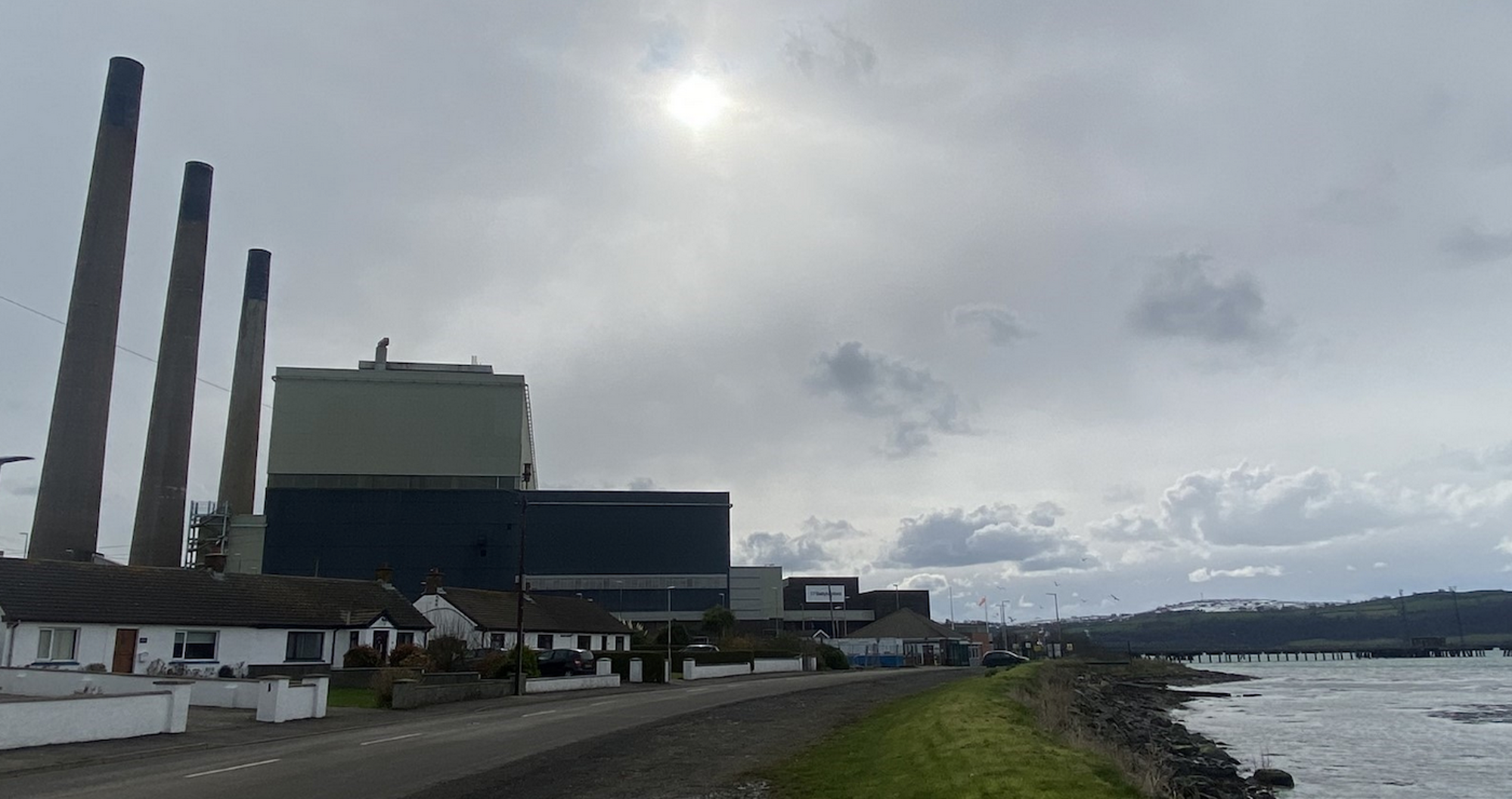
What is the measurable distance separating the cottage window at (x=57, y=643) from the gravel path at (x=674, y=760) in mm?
26437

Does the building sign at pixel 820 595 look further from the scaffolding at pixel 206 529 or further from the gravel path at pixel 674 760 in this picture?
the gravel path at pixel 674 760

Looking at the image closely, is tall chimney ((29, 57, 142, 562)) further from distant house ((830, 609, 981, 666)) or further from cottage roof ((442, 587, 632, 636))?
distant house ((830, 609, 981, 666))

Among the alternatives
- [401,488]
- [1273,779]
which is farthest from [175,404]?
[1273,779]

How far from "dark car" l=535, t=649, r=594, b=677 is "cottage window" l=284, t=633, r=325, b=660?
34.1 feet

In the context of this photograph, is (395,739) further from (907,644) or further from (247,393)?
(907,644)

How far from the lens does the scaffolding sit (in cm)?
8794

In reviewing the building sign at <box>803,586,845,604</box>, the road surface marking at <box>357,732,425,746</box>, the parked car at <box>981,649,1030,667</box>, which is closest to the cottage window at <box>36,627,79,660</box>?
the road surface marking at <box>357,732,425,746</box>

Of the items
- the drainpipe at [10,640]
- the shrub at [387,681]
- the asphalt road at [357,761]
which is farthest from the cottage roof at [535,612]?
the asphalt road at [357,761]

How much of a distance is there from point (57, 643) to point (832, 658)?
179ft

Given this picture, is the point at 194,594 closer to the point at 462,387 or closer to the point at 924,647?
the point at 462,387

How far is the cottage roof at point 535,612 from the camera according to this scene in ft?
215

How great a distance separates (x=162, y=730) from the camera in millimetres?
25922

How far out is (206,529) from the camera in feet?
290

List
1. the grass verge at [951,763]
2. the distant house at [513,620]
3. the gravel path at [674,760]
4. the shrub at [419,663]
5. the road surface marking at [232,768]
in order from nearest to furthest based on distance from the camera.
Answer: the grass verge at [951,763]
the gravel path at [674,760]
the road surface marking at [232,768]
the shrub at [419,663]
the distant house at [513,620]
